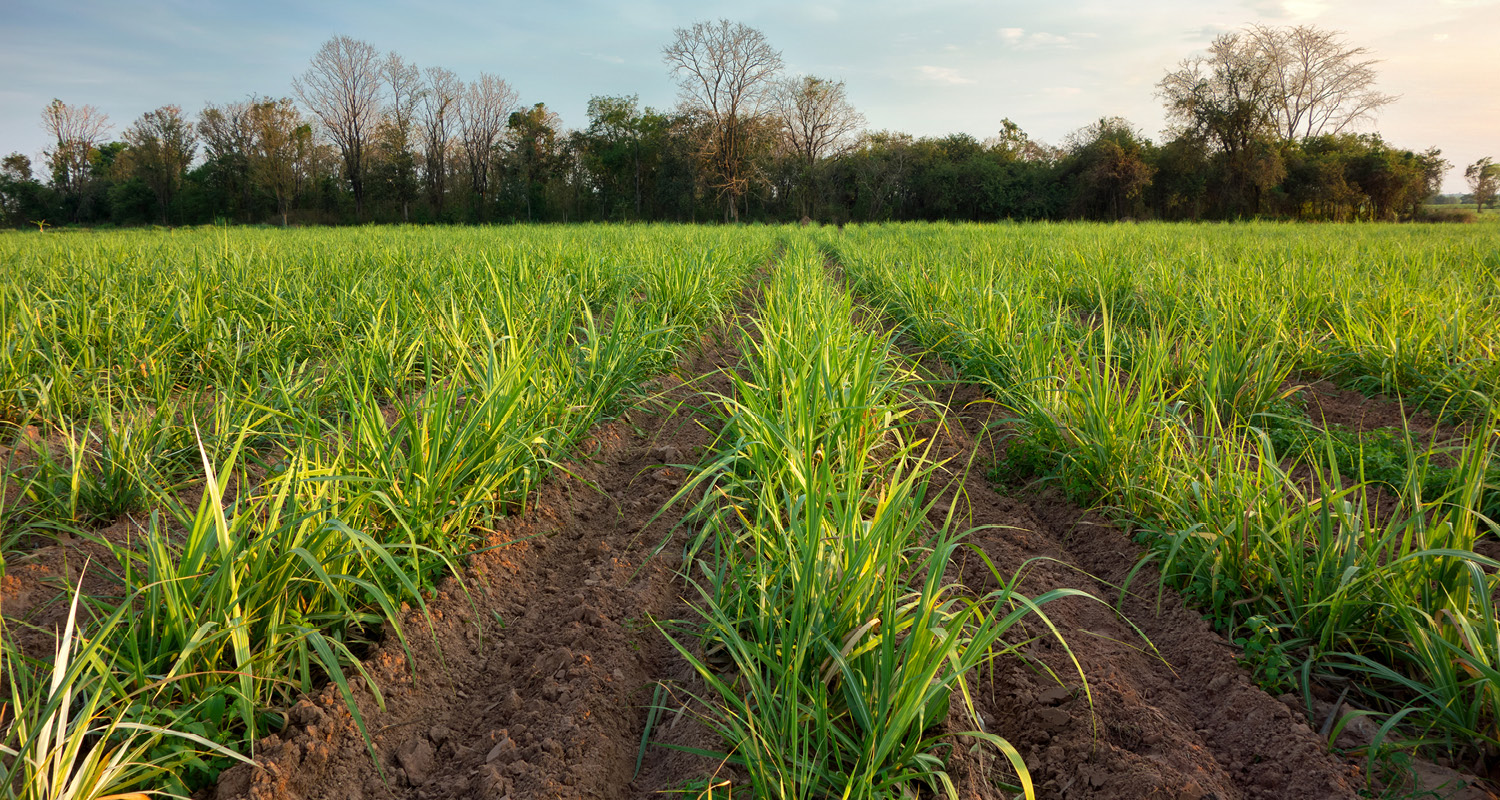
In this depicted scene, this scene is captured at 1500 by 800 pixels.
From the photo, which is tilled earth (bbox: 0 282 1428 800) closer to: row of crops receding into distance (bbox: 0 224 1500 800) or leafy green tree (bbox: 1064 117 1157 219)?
row of crops receding into distance (bbox: 0 224 1500 800)

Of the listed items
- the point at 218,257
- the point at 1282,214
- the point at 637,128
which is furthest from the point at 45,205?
the point at 1282,214

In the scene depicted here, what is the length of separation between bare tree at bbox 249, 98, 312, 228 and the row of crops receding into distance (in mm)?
41891

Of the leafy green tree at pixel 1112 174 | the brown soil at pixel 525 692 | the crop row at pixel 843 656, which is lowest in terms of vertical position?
the brown soil at pixel 525 692

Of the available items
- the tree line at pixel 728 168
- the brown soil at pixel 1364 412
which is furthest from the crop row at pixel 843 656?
the tree line at pixel 728 168

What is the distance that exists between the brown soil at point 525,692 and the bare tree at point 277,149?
44097mm

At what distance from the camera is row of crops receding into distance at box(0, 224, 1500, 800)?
1.41 meters

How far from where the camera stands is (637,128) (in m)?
43.1

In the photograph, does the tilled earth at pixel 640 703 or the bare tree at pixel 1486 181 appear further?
the bare tree at pixel 1486 181

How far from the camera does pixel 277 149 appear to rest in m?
38.4

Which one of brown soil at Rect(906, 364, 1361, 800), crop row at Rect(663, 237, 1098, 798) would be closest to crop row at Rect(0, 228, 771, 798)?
crop row at Rect(663, 237, 1098, 798)

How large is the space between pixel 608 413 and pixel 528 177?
4275 cm

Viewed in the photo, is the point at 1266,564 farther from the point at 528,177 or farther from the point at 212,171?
the point at 212,171

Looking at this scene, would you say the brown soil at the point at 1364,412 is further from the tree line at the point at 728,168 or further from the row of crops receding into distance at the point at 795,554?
the tree line at the point at 728,168

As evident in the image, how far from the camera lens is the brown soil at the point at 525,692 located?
146 cm
